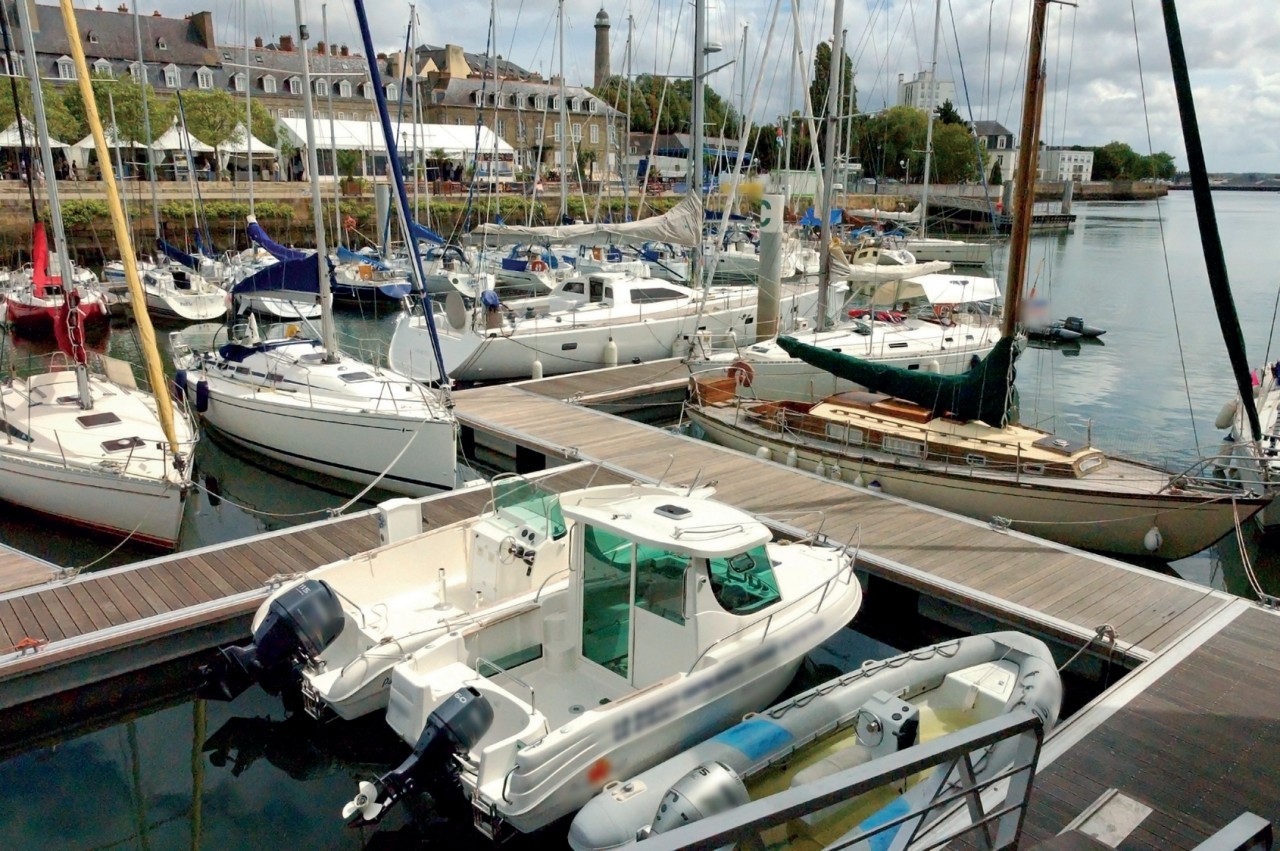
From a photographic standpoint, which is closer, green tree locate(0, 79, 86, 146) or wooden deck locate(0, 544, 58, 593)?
wooden deck locate(0, 544, 58, 593)

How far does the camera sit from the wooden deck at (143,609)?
8164 millimetres

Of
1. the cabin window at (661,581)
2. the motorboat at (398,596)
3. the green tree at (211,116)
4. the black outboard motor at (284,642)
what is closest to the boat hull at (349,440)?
the motorboat at (398,596)

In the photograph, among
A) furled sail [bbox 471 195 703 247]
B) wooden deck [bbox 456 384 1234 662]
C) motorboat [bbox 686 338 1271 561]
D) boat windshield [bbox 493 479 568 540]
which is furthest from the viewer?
furled sail [bbox 471 195 703 247]

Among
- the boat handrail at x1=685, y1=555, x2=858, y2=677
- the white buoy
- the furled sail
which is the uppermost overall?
the furled sail

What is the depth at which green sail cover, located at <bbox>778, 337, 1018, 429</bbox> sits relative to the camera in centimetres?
1257

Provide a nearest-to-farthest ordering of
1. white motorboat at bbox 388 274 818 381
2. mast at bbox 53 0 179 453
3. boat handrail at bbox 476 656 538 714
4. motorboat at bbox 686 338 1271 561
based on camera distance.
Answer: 1. boat handrail at bbox 476 656 538 714
2. mast at bbox 53 0 179 453
3. motorboat at bbox 686 338 1271 561
4. white motorboat at bbox 388 274 818 381

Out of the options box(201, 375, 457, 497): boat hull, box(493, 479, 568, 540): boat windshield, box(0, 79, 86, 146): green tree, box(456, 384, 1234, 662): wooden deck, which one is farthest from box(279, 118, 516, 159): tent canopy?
box(493, 479, 568, 540): boat windshield

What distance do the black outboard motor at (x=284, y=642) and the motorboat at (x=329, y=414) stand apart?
5.86 m

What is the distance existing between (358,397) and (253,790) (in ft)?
25.7

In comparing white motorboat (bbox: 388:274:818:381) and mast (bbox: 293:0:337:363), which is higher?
mast (bbox: 293:0:337:363)

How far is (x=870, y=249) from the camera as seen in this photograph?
40094mm

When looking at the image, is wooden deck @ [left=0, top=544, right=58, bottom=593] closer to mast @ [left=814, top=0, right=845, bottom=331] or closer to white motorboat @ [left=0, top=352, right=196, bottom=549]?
white motorboat @ [left=0, top=352, right=196, bottom=549]

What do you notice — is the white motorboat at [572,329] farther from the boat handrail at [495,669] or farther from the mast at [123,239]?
the boat handrail at [495,669]

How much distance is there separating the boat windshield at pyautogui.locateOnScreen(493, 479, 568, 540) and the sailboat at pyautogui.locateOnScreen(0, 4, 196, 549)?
5027 mm
